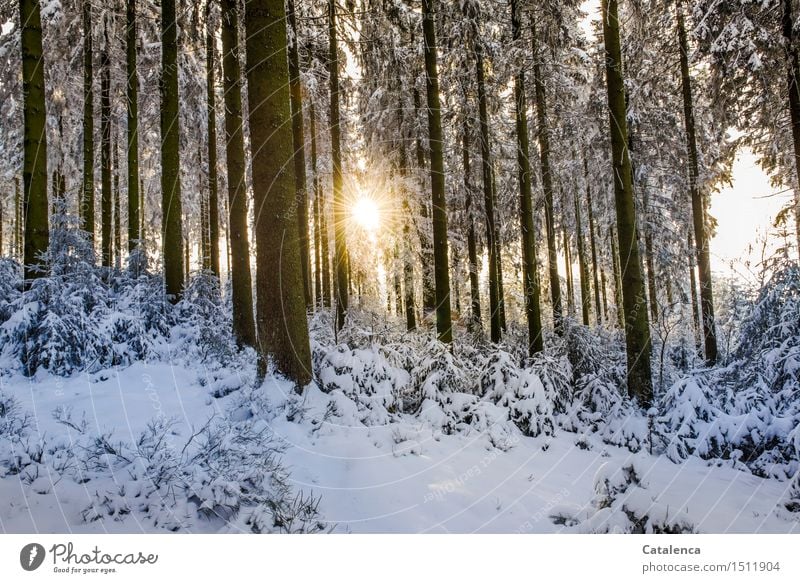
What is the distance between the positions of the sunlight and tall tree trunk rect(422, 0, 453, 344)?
3212mm

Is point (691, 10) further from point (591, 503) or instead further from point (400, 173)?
point (591, 503)

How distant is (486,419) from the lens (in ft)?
20.9

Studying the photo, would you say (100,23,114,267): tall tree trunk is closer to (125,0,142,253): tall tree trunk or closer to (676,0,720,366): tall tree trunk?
(125,0,142,253): tall tree trunk

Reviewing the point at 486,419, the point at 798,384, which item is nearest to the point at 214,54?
the point at 486,419

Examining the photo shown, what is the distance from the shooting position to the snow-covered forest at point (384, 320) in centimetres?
339

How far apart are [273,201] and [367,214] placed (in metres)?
6.74

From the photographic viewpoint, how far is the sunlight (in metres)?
12.0

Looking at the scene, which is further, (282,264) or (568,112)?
(568,112)

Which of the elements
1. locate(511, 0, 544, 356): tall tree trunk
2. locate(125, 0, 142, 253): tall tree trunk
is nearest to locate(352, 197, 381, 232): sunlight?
locate(511, 0, 544, 356): tall tree trunk

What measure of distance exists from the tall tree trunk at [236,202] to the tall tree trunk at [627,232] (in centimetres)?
737

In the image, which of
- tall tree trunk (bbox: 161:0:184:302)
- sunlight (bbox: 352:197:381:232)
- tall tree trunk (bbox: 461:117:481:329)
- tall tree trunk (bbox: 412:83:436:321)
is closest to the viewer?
tall tree trunk (bbox: 161:0:184:302)

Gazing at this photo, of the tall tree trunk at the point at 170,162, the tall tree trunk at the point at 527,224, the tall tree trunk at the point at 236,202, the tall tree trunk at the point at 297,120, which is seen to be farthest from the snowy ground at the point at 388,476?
the tall tree trunk at the point at 297,120

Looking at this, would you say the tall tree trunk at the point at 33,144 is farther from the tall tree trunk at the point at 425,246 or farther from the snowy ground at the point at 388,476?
the tall tree trunk at the point at 425,246
